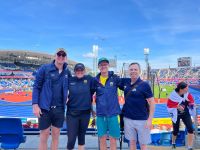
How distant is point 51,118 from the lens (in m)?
3.86

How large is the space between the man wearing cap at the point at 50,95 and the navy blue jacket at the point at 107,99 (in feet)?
1.53

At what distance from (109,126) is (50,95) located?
0.92 metres

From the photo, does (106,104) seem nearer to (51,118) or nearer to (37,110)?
(51,118)

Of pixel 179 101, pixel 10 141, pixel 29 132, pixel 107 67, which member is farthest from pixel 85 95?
pixel 29 132

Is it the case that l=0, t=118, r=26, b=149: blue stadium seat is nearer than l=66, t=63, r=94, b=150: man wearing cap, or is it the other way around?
l=66, t=63, r=94, b=150: man wearing cap

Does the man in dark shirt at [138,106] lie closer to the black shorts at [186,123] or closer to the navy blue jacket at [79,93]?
the navy blue jacket at [79,93]

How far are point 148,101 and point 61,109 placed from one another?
117 cm

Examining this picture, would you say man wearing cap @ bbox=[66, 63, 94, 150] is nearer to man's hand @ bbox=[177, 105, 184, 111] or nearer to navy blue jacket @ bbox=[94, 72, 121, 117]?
navy blue jacket @ bbox=[94, 72, 121, 117]

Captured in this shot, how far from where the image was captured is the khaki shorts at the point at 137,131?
12.8ft

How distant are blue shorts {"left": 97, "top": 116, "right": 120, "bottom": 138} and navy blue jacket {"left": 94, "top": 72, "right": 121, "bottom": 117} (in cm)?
7

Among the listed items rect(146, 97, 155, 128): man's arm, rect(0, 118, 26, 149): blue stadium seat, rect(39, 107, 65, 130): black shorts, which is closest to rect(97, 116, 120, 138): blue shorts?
rect(146, 97, 155, 128): man's arm

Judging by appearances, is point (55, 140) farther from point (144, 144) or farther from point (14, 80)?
point (14, 80)

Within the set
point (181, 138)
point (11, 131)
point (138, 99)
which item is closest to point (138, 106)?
point (138, 99)

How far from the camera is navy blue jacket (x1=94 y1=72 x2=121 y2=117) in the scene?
3955 millimetres
